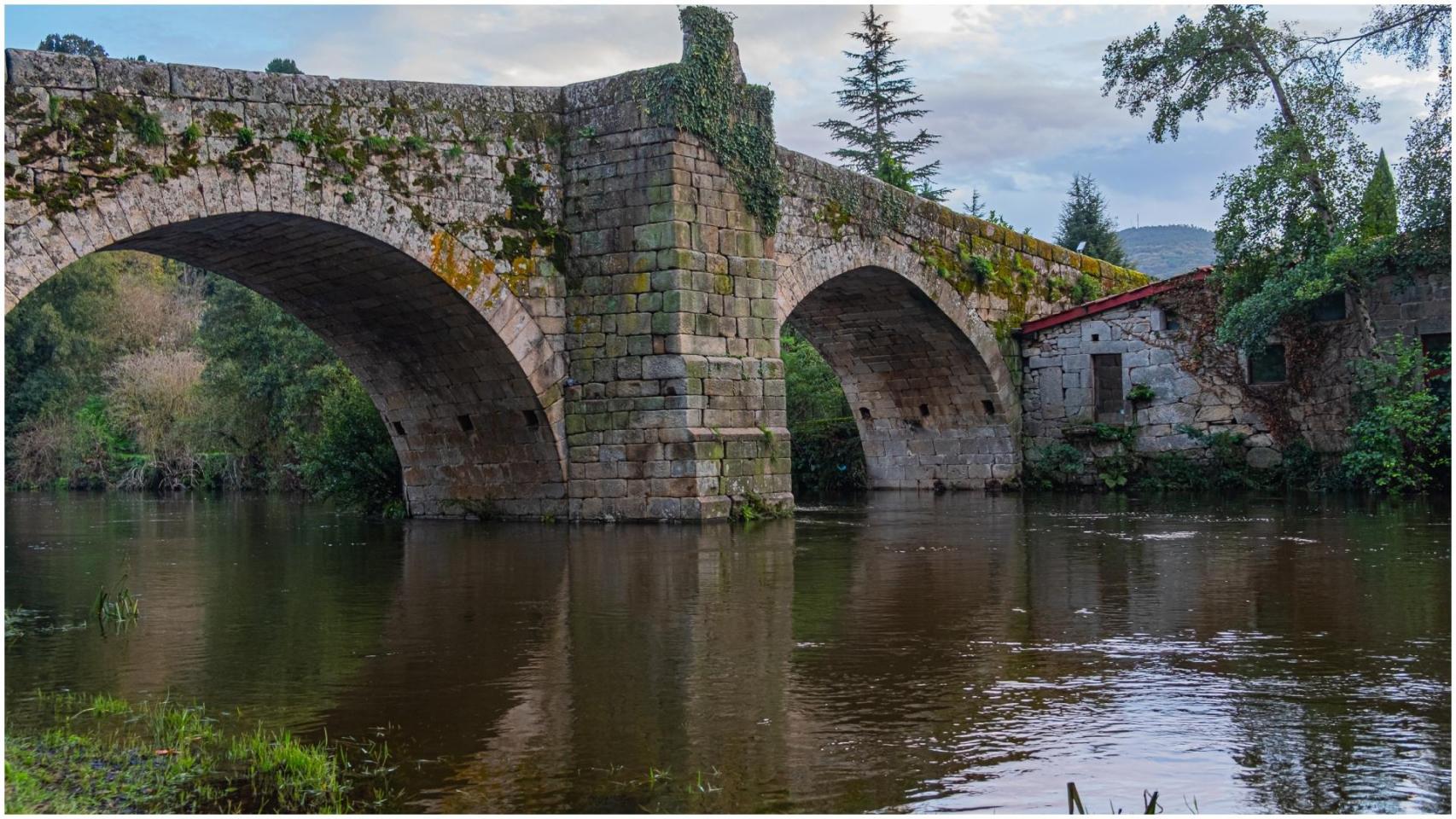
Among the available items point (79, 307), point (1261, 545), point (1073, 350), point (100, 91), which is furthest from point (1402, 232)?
point (79, 307)

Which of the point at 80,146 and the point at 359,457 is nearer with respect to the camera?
the point at 80,146

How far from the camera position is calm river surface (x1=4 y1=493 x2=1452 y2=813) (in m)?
4.31

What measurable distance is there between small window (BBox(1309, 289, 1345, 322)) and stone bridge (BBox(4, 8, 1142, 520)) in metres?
7.36

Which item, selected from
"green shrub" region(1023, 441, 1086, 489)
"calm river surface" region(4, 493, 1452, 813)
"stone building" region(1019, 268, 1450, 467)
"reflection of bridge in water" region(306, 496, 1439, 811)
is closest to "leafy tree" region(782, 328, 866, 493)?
"green shrub" region(1023, 441, 1086, 489)

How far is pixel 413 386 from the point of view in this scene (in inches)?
634

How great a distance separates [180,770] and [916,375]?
755 inches

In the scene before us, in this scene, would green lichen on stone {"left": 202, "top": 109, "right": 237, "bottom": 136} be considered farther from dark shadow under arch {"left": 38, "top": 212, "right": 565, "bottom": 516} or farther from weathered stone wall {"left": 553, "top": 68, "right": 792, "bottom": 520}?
weathered stone wall {"left": 553, "top": 68, "right": 792, "bottom": 520}

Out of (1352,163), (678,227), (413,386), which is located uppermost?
(1352,163)

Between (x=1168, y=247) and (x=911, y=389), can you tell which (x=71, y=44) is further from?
(x=1168, y=247)

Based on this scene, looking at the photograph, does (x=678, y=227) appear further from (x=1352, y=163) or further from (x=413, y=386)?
(x=1352, y=163)

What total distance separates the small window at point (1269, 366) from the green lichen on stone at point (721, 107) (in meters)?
8.58

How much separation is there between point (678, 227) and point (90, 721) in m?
Result: 9.93

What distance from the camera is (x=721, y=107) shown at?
15031 millimetres

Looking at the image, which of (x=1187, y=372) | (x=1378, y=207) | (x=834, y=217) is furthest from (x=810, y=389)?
(x=1378, y=207)
